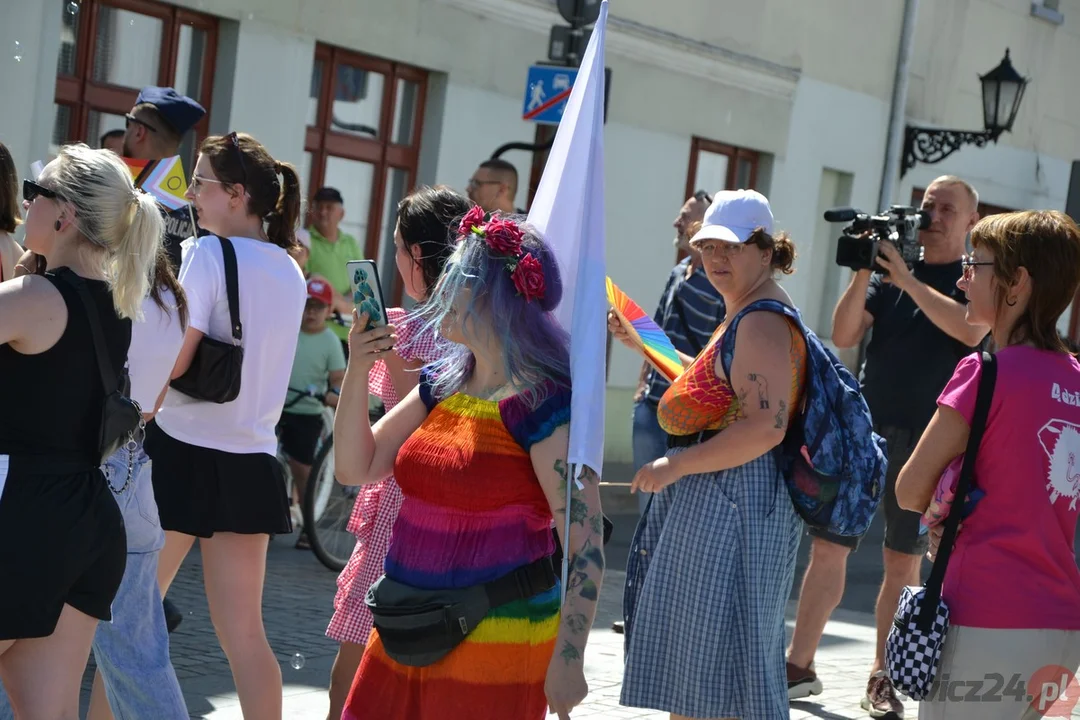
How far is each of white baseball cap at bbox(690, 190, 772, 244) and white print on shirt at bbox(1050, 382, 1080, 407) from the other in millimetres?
1244

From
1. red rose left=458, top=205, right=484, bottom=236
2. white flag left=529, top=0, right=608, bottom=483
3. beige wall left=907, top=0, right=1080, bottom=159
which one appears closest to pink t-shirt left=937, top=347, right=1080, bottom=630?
white flag left=529, top=0, right=608, bottom=483

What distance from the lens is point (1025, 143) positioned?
20.5m

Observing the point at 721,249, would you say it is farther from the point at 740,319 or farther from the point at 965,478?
the point at 965,478

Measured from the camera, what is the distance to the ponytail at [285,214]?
5.09 m

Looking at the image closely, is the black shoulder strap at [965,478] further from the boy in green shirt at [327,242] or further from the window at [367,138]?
the window at [367,138]

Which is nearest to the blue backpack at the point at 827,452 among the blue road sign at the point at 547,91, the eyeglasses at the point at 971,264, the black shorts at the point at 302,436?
the eyeglasses at the point at 971,264

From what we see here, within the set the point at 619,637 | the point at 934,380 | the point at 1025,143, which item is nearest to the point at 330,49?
the point at 619,637

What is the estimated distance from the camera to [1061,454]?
378 cm

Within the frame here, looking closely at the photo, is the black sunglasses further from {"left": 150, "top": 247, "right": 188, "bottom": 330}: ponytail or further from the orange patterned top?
the orange patterned top

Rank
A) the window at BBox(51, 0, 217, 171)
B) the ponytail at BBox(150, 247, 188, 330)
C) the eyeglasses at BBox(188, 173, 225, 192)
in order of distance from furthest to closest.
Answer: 1. the window at BBox(51, 0, 217, 171)
2. the eyeglasses at BBox(188, 173, 225, 192)
3. the ponytail at BBox(150, 247, 188, 330)

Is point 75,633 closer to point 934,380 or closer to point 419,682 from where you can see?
point 419,682

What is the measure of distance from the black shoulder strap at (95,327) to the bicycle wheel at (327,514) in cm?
513

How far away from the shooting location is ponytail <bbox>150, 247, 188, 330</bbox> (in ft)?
14.4

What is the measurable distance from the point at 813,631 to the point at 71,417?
354 cm
